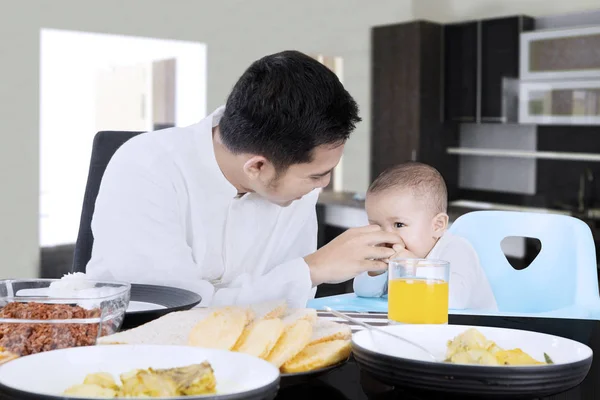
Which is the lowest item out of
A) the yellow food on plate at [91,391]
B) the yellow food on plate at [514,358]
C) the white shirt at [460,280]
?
the white shirt at [460,280]

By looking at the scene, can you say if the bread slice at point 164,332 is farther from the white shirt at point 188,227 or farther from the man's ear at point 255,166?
the man's ear at point 255,166

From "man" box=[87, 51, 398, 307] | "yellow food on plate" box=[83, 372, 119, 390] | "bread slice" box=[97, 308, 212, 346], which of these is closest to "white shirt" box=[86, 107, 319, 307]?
"man" box=[87, 51, 398, 307]

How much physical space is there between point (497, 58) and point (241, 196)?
410 cm

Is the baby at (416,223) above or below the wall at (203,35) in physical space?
below

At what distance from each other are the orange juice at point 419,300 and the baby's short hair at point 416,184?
0.86 metres

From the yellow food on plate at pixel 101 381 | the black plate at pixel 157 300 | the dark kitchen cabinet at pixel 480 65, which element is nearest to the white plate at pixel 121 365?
the yellow food on plate at pixel 101 381

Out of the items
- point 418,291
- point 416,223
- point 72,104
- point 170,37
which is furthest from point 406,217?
point 170,37

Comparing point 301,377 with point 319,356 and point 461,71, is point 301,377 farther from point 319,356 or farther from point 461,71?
point 461,71

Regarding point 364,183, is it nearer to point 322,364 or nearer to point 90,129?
point 90,129

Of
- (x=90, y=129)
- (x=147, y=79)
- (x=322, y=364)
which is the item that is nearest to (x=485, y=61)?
(x=147, y=79)

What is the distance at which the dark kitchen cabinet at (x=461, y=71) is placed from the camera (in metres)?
5.70

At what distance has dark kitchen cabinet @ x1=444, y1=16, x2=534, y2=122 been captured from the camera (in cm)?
540

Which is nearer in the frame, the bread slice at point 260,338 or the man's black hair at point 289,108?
the bread slice at point 260,338

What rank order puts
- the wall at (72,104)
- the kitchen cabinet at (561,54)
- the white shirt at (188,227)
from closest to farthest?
the white shirt at (188,227), the wall at (72,104), the kitchen cabinet at (561,54)
